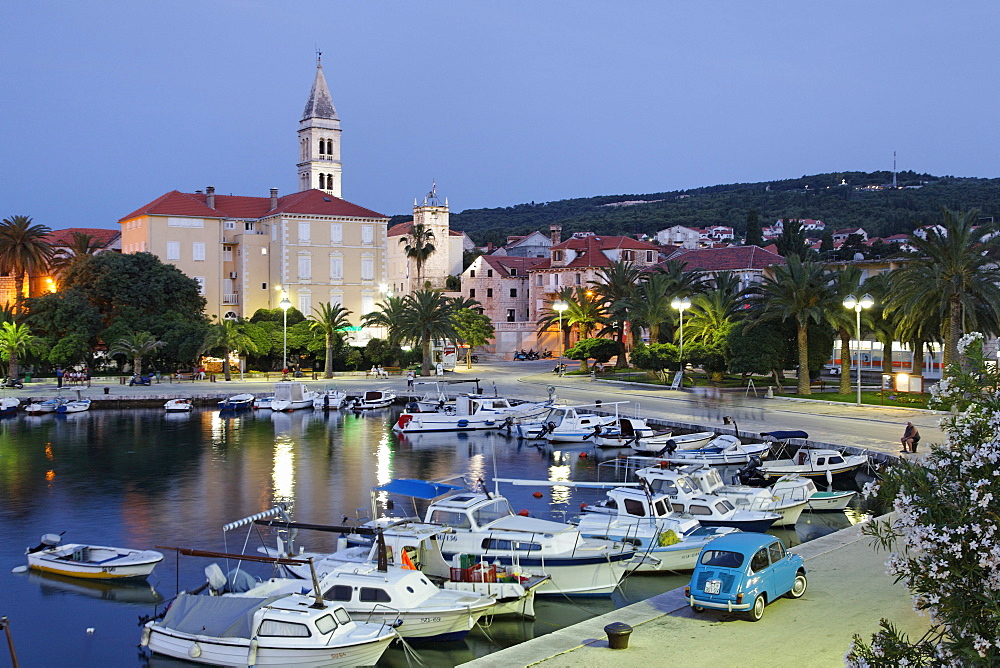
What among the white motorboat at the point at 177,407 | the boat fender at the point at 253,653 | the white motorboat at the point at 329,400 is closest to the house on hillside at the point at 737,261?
the white motorboat at the point at 329,400

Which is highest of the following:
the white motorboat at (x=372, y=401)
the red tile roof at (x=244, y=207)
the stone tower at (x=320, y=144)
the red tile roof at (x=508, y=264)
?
the stone tower at (x=320, y=144)

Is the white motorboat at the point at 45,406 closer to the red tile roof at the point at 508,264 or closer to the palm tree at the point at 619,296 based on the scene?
the palm tree at the point at 619,296

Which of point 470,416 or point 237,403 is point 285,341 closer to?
point 237,403

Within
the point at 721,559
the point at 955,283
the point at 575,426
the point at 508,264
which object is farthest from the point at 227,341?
the point at 721,559

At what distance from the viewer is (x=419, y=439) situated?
55.8 meters

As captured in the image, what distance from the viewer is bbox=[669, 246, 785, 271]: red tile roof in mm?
96625

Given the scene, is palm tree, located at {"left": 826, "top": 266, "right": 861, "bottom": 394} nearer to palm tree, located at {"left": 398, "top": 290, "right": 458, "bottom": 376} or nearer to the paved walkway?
palm tree, located at {"left": 398, "top": 290, "right": 458, "bottom": 376}

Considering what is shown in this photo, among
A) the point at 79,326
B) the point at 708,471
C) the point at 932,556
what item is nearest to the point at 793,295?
the point at 708,471

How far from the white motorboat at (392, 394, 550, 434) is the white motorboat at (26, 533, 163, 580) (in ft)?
99.4

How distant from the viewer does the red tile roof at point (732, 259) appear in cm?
9662

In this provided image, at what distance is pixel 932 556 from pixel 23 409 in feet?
230

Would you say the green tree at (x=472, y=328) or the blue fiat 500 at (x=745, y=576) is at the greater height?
the green tree at (x=472, y=328)

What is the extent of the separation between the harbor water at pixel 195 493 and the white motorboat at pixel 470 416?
1272mm

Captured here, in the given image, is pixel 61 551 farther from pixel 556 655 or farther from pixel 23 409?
pixel 23 409
